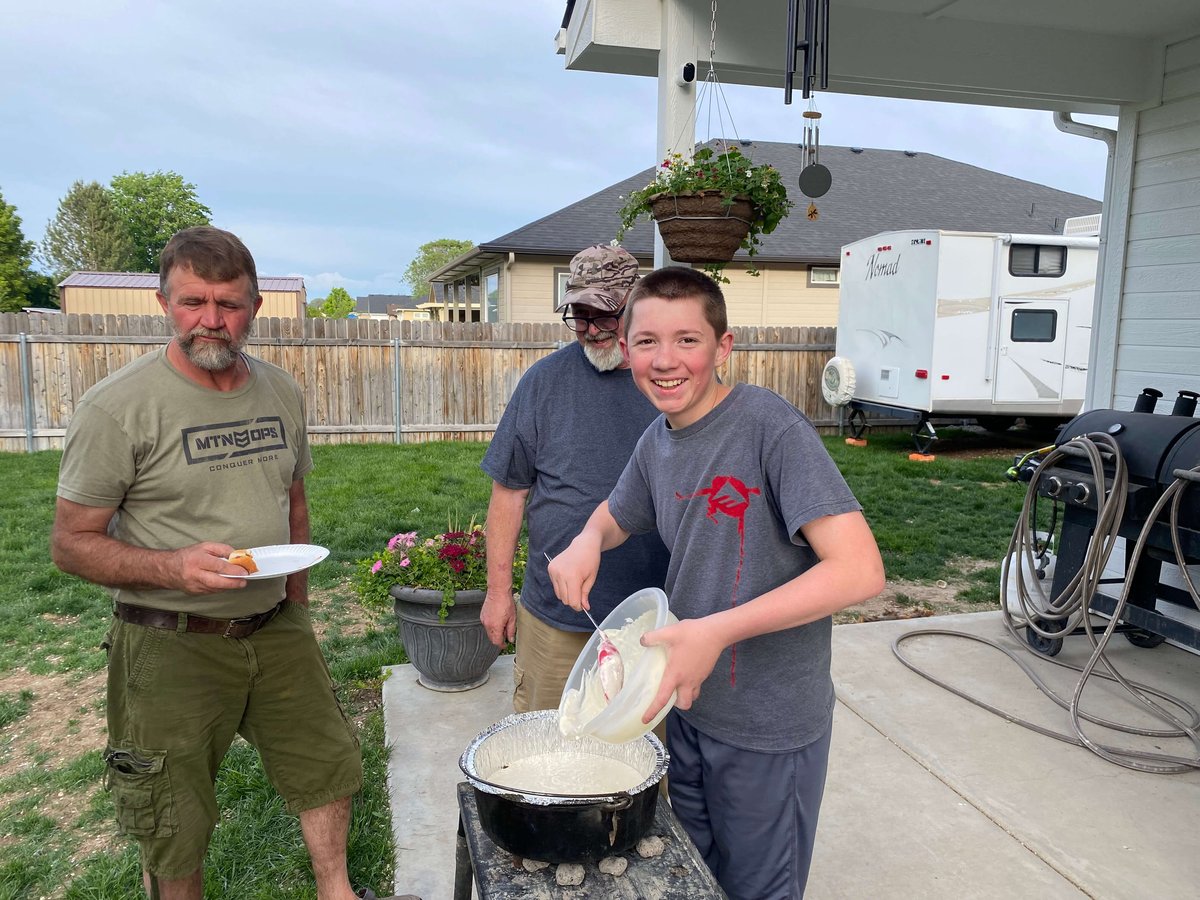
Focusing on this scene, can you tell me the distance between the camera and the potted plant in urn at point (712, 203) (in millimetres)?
3316

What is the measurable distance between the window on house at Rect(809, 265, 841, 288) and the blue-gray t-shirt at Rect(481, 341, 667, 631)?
15.5 m

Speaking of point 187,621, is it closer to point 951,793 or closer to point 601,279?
point 601,279

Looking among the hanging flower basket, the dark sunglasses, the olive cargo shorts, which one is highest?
the hanging flower basket

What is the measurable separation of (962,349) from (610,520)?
31.8 ft

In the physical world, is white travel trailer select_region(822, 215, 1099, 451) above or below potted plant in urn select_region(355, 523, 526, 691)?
above

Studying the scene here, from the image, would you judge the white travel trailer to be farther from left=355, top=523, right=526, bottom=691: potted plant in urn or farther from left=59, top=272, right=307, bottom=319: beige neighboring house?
left=59, top=272, right=307, bottom=319: beige neighboring house

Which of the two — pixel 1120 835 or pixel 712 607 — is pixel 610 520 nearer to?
pixel 712 607

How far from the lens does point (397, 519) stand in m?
7.00

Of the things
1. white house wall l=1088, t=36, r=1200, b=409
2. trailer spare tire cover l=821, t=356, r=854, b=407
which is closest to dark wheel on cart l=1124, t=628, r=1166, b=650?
white house wall l=1088, t=36, r=1200, b=409

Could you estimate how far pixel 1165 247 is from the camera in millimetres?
4766

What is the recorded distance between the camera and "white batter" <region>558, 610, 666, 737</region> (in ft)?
4.45

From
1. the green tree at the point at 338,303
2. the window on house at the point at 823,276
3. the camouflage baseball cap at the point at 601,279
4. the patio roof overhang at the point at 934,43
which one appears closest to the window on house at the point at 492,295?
the window on house at the point at 823,276

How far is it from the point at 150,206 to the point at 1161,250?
64934 millimetres

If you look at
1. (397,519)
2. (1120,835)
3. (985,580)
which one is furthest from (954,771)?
(397,519)
